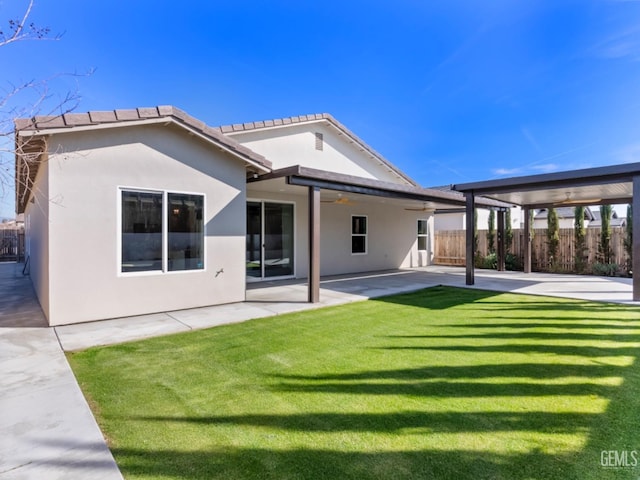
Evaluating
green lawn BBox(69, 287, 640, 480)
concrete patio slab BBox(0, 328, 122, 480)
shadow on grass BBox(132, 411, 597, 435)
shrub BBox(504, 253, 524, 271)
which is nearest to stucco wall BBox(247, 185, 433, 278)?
shrub BBox(504, 253, 524, 271)

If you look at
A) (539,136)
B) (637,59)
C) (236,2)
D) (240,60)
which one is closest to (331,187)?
(236,2)

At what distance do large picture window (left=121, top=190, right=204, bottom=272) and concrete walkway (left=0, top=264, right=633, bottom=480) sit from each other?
1076mm

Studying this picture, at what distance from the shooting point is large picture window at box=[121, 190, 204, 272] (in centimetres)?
643

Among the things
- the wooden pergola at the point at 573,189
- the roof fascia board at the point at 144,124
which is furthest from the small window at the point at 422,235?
the roof fascia board at the point at 144,124

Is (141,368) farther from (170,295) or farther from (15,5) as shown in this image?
(15,5)

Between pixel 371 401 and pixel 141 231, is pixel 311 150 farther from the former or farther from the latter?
pixel 371 401

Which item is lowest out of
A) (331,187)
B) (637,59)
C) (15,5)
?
(331,187)

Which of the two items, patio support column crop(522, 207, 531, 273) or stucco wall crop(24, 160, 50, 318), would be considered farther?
patio support column crop(522, 207, 531, 273)

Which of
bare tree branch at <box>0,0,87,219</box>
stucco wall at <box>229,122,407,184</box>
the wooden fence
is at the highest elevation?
stucco wall at <box>229,122,407,184</box>

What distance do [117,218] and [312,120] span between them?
7.47 metres

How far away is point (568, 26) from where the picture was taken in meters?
10.4

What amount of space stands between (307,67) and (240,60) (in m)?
3.04

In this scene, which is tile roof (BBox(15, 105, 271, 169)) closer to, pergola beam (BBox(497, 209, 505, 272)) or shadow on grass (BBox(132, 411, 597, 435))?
shadow on grass (BBox(132, 411, 597, 435))

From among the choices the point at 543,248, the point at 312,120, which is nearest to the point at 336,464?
the point at 312,120
